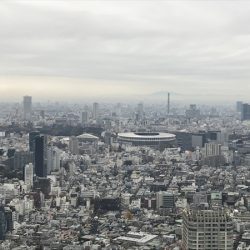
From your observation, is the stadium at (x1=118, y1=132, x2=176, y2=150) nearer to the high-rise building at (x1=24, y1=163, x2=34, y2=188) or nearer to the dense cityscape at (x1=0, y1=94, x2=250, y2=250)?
the dense cityscape at (x1=0, y1=94, x2=250, y2=250)

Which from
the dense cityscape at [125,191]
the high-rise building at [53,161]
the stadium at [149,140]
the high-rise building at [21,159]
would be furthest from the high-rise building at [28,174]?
the stadium at [149,140]

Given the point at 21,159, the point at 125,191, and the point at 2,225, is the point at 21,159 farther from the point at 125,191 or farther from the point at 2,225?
the point at 2,225

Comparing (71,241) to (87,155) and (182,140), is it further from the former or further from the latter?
(182,140)

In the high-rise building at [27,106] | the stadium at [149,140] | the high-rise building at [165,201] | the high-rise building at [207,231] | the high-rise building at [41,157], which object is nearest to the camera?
the high-rise building at [207,231]

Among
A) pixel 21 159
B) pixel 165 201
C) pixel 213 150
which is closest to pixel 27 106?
pixel 213 150

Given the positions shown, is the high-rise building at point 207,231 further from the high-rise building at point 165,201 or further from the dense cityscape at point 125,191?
the high-rise building at point 165,201
